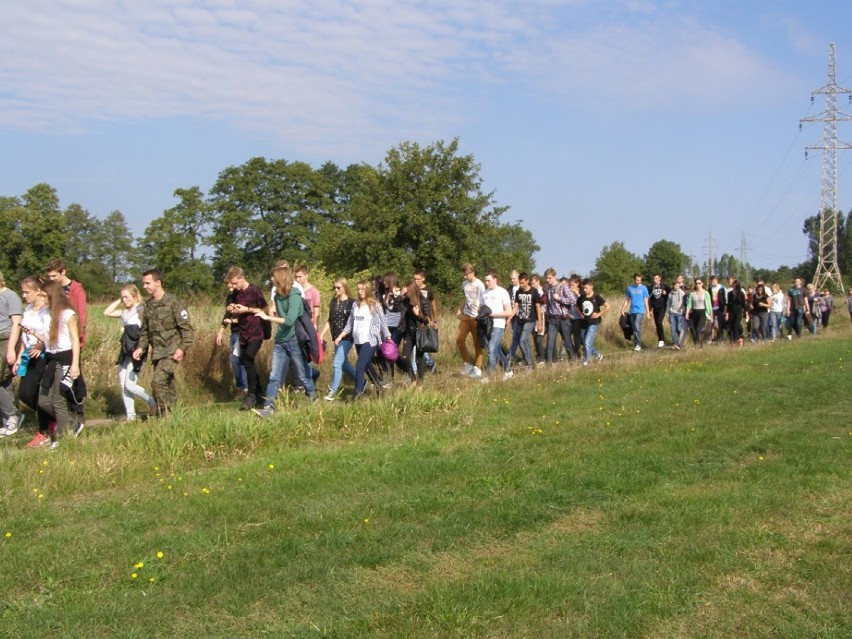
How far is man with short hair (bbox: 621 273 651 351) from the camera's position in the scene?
20203mm

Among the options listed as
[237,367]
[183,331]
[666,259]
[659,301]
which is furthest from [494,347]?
[666,259]

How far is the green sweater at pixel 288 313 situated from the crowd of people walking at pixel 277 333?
0.01 meters

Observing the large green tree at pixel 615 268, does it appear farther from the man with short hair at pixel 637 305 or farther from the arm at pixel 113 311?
the arm at pixel 113 311

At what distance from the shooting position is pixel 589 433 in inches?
343

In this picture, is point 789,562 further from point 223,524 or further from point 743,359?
point 743,359

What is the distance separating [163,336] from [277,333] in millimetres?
1512

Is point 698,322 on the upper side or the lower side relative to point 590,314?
lower

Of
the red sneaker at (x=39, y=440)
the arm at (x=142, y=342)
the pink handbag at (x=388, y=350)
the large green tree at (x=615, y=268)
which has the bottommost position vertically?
the red sneaker at (x=39, y=440)

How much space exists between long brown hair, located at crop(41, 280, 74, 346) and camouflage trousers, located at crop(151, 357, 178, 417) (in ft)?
4.26

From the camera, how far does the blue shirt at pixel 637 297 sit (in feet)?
66.2

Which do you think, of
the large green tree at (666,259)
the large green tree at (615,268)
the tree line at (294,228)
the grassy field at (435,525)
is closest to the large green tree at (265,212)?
the tree line at (294,228)

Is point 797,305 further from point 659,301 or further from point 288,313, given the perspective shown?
point 288,313

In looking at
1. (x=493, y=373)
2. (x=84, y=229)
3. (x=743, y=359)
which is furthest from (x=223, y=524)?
(x=84, y=229)

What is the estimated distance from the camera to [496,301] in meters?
14.0
